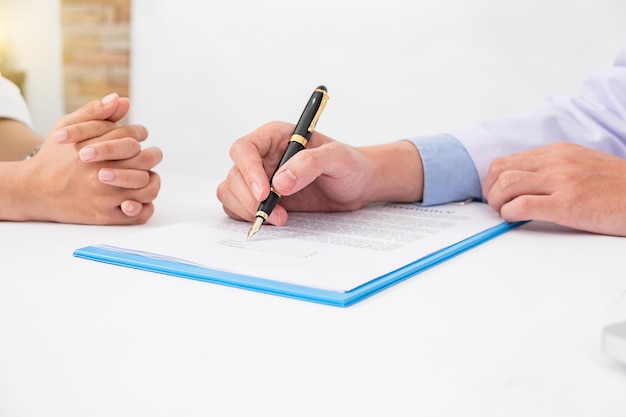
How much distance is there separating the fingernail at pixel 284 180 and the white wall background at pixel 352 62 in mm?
1270

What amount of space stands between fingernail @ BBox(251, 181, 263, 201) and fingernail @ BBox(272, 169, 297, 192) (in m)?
0.02

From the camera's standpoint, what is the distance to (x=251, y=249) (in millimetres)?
687

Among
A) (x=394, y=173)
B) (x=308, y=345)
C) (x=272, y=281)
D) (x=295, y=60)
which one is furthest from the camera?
(x=295, y=60)

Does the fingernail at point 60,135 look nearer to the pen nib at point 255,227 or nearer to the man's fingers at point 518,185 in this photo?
the pen nib at point 255,227

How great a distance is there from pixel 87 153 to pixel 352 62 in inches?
59.2

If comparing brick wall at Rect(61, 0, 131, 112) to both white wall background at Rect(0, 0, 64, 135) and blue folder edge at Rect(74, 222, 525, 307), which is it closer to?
white wall background at Rect(0, 0, 64, 135)

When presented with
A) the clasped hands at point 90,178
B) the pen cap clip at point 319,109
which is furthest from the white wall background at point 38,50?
the pen cap clip at point 319,109

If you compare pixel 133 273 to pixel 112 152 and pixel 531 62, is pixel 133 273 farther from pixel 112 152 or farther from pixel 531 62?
pixel 531 62

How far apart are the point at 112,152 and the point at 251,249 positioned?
249 millimetres

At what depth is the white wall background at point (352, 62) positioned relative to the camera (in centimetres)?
186

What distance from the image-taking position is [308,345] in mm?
466

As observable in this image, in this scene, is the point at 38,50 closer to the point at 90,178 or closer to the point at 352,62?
the point at 352,62

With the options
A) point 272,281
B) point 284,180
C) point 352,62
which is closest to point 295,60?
point 352,62

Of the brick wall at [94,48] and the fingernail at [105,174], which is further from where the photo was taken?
the brick wall at [94,48]
